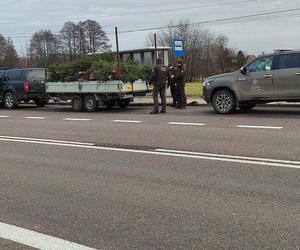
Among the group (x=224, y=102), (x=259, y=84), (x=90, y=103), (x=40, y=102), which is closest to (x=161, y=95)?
(x=224, y=102)

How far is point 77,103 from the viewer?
18531mm

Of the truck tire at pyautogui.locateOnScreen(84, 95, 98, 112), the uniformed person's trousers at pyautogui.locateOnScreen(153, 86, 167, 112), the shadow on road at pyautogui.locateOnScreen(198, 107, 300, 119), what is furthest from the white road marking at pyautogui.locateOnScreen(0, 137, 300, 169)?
the truck tire at pyautogui.locateOnScreen(84, 95, 98, 112)

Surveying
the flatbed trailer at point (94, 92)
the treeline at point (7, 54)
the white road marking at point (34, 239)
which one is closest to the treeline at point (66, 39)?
the treeline at point (7, 54)

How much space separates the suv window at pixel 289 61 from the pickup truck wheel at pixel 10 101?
38.4ft

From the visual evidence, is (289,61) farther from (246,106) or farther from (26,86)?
(26,86)

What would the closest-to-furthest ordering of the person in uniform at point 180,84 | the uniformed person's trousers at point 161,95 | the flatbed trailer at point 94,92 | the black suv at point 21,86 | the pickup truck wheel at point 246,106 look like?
the pickup truck wheel at point 246,106 < the uniformed person's trousers at point 161,95 < the flatbed trailer at point 94,92 < the person in uniform at point 180,84 < the black suv at point 21,86

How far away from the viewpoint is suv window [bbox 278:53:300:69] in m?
13.7

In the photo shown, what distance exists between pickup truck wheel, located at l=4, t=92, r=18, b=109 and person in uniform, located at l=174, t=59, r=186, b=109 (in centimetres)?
742

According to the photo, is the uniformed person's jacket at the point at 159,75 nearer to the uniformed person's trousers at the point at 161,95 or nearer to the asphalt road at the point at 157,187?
the uniformed person's trousers at the point at 161,95

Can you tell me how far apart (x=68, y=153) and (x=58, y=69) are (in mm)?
10337

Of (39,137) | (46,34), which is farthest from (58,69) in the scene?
(46,34)

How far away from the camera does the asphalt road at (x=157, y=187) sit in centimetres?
469

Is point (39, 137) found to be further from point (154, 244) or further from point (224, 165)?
point (154, 244)

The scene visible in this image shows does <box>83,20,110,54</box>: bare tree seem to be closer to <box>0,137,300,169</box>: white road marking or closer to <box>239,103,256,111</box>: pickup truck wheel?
<box>239,103,256,111</box>: pickup truck wheel
